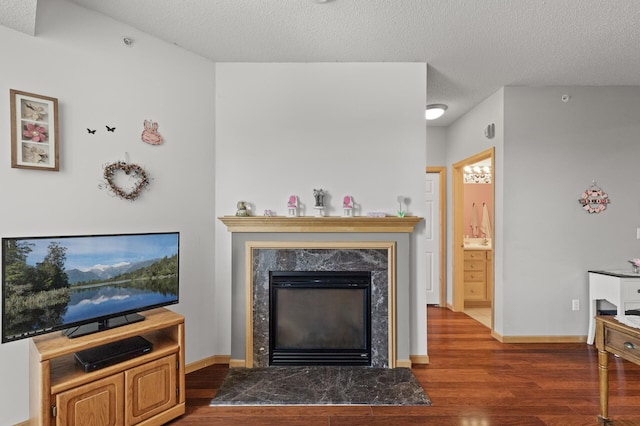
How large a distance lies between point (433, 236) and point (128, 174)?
4.15m

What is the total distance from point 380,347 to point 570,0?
9.49 ft

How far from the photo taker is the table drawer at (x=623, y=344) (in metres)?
1.76

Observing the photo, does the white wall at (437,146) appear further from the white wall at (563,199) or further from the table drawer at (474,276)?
the table drawer at (474,276)

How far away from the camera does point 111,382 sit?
1.93 meters

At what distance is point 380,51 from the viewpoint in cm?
292

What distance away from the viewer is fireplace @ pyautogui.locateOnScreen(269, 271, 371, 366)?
9.86 feet

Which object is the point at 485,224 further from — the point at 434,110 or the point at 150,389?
the point at 150,389

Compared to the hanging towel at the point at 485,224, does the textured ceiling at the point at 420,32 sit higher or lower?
higher

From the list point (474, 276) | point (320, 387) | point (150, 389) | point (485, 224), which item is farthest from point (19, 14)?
point (485, 224)

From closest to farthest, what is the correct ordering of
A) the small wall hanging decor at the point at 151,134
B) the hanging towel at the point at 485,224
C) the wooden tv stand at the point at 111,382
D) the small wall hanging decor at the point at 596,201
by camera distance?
the wooden tv stand at the point at 111,382
the small wall hanging decor at the point at 151,134
the small wall hanging decor at the point at 596,201
the hanging towel at the point at 485,224

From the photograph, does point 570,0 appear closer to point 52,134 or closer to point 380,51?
point 380,51

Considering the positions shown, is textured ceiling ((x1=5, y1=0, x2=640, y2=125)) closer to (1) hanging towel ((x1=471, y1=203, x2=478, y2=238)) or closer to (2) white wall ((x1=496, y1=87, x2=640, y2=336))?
(2) white wall ((x1=496, y1=87, x2=640, y2=336))

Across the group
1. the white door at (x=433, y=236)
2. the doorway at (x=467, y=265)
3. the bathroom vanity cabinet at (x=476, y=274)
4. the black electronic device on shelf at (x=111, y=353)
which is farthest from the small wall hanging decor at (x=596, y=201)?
the black electronic device on shelf at (x=111, y=353)

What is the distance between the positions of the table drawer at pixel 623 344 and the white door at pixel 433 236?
3.20m
